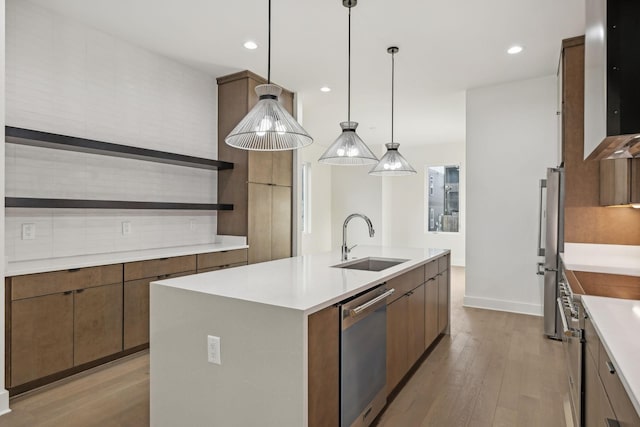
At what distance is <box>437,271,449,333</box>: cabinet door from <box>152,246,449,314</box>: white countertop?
805mm

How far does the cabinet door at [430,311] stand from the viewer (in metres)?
3.06

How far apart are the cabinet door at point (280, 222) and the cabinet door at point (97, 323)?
Answer: 1.99 m

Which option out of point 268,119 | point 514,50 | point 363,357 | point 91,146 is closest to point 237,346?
point 363,357

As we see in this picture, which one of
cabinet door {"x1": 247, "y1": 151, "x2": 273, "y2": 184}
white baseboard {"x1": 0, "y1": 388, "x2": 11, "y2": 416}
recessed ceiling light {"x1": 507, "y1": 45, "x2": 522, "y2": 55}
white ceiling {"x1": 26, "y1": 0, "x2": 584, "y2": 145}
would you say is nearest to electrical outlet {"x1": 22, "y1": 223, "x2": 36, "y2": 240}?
white baseboard {"x1": 0, "y1": 388, "x2": 11, "y2": 416}

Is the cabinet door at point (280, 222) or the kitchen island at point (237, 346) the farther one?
the cabinet door at point (280, 222)

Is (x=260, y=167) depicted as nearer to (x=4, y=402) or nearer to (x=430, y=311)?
(x=430, y=311)

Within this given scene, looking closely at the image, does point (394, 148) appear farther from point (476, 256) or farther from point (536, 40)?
point (476, 256)

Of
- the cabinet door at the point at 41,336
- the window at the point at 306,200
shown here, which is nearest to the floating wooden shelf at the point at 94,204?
the cabinet door at the point at 41,336

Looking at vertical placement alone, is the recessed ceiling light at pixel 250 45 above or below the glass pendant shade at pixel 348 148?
above

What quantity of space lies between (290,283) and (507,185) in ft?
11.9

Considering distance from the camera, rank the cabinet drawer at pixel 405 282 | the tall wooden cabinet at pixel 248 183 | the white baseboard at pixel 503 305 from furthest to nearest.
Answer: the white baseboard at pixel 503 305, the tall wooden cabinet at pixel 248 183, the cabinet drawer at pixel 405 282

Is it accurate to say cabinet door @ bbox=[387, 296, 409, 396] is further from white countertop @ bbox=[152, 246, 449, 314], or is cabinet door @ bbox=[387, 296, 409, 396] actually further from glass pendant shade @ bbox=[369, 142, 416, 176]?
glass pendant shade @ bbox=[369, 142, 416, 176]

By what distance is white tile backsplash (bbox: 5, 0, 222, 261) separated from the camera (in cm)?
289

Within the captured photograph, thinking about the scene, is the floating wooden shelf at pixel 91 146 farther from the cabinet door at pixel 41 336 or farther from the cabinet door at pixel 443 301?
the cabinet door at pixel 443 301
